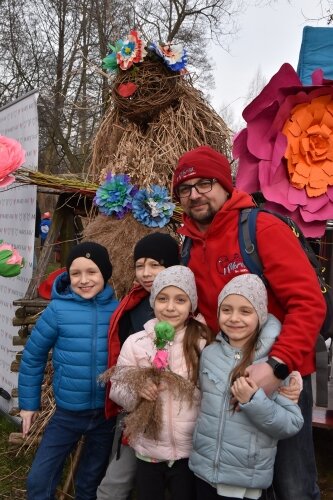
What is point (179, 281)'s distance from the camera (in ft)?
7.11

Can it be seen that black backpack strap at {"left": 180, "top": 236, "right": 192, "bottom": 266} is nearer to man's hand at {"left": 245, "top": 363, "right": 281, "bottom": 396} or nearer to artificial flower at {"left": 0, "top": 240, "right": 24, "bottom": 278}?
man's hand at {"left": 245, "top": 363, "right": 281, "bottom": 396}

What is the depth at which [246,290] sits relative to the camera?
1.97 m

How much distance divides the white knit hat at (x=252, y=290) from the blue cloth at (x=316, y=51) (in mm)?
1805

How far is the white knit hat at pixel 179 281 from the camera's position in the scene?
2.17 m

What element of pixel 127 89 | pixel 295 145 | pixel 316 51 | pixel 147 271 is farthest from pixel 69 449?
pixel 316 51

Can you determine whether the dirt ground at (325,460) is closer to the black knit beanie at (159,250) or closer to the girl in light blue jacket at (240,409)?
the girl in light blue jacket at (240,409)

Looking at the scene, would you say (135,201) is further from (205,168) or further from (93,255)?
(205,168)

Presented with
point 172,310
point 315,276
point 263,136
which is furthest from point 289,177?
point 172,310

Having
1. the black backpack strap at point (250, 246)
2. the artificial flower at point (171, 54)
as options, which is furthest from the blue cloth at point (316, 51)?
the black backpack strap at point (250, 246)

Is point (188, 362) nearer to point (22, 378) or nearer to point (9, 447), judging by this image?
point (22, 378)

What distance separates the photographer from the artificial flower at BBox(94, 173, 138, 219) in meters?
3.12

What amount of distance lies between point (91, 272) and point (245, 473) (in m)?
1.18

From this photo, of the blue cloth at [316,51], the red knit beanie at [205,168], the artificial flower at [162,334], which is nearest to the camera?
the artificial flower at [162,334]

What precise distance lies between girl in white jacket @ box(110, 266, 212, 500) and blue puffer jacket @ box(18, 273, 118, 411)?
0.92ft
